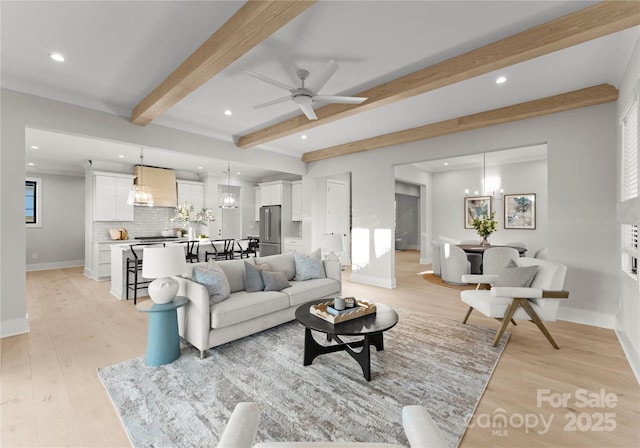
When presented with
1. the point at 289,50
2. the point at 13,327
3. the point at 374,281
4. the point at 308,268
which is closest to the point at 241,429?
the point at 289,50

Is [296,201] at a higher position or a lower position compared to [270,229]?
higher

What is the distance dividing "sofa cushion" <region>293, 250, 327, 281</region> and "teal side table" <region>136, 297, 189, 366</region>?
5.87ft

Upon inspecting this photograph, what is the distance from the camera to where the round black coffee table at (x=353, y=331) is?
7.94 ft

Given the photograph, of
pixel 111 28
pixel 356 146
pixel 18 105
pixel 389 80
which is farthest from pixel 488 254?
pixel 18 105

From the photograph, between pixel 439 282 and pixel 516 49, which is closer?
pixel 516 49

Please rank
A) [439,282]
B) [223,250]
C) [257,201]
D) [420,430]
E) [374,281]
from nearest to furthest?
1. [420,430]
2. [374,281]
3. [439,282]
4. [223,250]
5. [257,201]

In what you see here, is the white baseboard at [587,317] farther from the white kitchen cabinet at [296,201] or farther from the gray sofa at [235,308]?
the white kitchen cabinet at [296,201]

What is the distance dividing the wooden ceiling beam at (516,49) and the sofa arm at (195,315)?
9.01 feet

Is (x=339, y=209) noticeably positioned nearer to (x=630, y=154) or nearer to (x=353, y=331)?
(x=630, y=154)

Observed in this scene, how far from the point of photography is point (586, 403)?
7.11 ft

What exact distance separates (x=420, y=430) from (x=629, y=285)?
10.8 ft

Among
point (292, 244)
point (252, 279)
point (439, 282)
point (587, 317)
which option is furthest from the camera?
point (292, 244)

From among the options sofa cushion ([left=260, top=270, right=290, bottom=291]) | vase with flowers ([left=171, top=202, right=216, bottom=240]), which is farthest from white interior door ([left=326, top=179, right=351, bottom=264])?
sofa cushion ([left=260, top=270, right=290, bottom=291])

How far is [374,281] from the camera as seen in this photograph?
5949 mm
